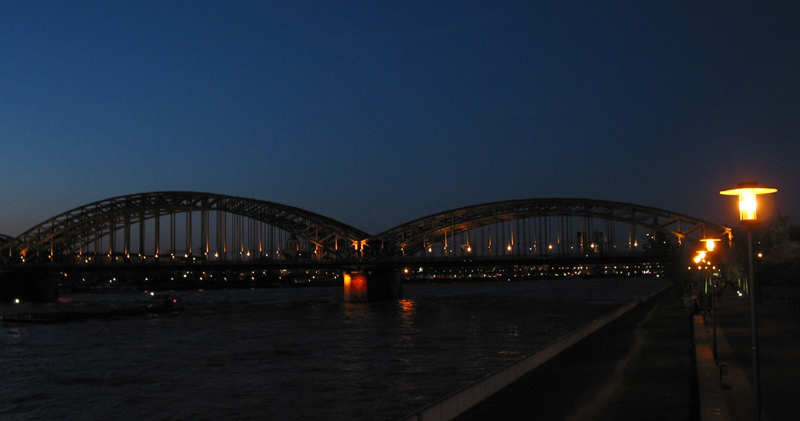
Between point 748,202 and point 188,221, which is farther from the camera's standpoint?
point 188,221

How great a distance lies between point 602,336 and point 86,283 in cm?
17698

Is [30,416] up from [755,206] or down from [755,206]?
down

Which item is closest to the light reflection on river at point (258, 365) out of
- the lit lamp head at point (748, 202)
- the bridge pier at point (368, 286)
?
the lit lamp head at point (748, 202)

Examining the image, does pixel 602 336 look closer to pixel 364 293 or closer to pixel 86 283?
pixel 364 293

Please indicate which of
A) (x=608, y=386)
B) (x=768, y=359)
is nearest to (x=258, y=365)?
(x=608, y=386)

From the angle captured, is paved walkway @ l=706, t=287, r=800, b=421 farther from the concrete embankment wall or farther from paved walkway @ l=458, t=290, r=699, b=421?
the concrete embankment wall

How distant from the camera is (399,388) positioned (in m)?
25.0

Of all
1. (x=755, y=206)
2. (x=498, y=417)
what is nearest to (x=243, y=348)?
(x=498, y=417)

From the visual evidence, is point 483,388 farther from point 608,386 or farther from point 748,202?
point 748,202

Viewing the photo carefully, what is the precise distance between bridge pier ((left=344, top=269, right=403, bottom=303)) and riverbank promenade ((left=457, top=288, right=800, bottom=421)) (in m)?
59.7

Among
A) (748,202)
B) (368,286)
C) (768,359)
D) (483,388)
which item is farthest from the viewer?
(368,286)

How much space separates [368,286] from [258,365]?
5762 centimetres

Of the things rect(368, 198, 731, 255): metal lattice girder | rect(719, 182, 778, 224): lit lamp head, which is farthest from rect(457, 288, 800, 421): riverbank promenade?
rect(368, 198, 731, 255): metal lattice girder

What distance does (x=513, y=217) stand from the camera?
92.6 metres
